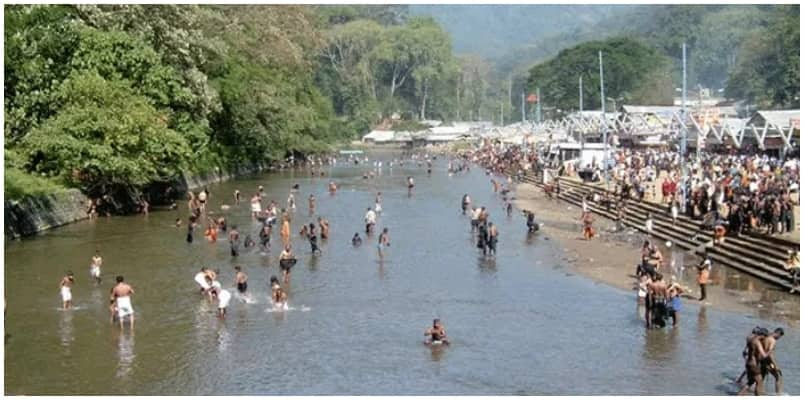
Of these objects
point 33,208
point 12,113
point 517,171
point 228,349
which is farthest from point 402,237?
point 517,171

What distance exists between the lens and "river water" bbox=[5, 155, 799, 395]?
1728cm

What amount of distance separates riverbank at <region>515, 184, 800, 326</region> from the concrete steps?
1.22 feet

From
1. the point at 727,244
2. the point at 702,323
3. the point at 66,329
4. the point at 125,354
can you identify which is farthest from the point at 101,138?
the point at 702,323

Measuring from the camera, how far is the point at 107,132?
122ft

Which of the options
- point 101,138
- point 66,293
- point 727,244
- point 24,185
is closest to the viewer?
point 66,293

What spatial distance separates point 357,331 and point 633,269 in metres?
10.9

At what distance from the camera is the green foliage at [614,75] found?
12206 centimetres

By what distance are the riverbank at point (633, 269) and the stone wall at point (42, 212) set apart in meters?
17.8

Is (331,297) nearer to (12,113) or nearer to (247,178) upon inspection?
(12,113)

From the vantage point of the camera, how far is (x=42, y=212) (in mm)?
36656

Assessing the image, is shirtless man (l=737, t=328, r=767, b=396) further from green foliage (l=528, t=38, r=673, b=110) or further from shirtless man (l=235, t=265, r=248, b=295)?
green foliage (l=528, t=38, r=673, b=110)

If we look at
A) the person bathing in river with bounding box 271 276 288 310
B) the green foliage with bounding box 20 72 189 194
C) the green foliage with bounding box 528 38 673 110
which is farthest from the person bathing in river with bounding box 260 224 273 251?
the green foliage with bounding box 528 38 673 110

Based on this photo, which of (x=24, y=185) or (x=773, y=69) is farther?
(x=773, y=69)

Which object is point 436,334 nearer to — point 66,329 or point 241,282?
point 241,282
